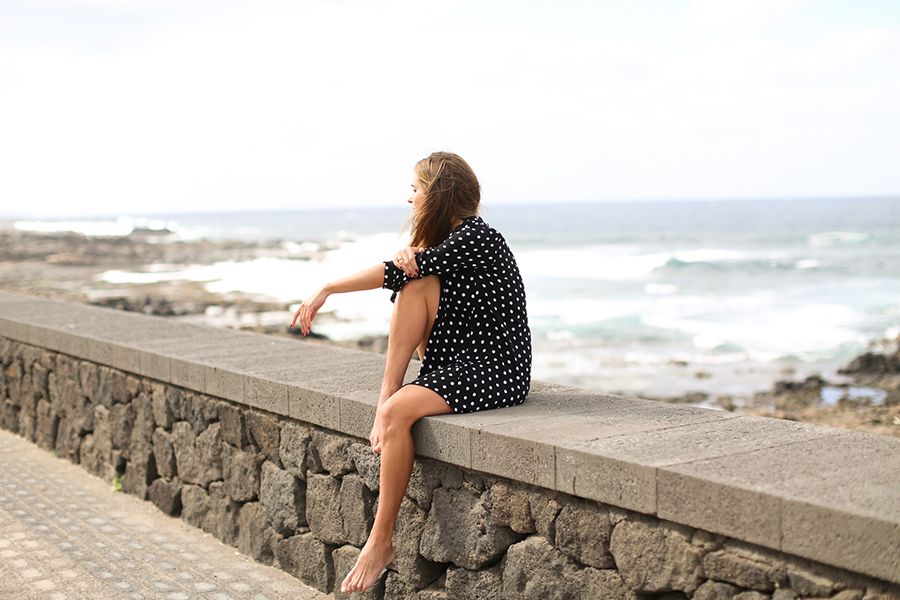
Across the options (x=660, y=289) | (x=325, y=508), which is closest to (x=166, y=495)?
(x=325, y=508)

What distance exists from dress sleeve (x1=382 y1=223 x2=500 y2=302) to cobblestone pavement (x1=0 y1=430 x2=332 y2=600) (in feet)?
4.84

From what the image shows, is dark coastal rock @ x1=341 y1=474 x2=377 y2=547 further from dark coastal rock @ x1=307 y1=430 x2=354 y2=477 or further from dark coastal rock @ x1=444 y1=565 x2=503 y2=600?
dark coastal rock @ x1=444 y1=565 x2=503 y2=600

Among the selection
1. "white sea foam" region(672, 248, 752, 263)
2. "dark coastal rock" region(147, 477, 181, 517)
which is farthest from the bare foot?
"white sea foam" region(672, 248, 752, 263)

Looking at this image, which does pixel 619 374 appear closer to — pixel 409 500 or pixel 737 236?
pixel 409 500

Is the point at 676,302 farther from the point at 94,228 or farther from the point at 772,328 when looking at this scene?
the point at 94,228

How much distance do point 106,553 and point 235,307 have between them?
21126 millimetres

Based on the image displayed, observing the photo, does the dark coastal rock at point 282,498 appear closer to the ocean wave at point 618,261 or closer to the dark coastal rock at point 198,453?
the dark coastal rock at point 198,453

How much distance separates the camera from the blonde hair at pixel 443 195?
428 centimetres

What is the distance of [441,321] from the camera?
4227 millimetres

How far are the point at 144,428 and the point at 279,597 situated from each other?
1.80 metres

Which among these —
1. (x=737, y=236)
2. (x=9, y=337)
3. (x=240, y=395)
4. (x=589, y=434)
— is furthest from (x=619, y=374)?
(x=737, y=236)

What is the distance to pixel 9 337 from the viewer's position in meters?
7.84

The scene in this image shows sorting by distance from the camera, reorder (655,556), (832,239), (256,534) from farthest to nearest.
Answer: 1. (832,239)
2. (256,534)
3. (655,556)

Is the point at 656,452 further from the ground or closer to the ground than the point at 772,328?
further from the ground
